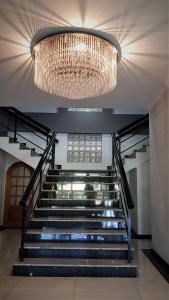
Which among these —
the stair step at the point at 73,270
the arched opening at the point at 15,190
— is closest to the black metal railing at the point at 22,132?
the arched opening at the point at 15,190

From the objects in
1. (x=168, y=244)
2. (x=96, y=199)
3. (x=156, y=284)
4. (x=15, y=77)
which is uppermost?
(x=15, y=77)

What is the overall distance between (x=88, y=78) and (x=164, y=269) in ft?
9.45

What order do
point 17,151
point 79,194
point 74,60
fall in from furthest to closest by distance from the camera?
point 17,151
point 79,194
point 74,60

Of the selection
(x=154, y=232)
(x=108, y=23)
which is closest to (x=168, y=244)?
(x=154, y=232)

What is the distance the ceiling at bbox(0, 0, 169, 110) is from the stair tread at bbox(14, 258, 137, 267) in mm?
2432

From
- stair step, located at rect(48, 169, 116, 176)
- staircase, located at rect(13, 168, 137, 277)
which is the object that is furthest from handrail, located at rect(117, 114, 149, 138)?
staircase, located at rect(13, 168, 137, 277)

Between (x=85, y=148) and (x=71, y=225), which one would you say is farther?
(x=85, y=148)

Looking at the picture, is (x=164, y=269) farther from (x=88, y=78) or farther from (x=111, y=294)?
(x=88, y=78)

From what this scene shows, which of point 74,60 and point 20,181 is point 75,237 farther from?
point 20,181

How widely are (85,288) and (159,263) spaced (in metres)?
1.39

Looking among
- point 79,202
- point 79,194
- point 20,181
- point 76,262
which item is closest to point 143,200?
point 79,194

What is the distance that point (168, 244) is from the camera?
335 cm

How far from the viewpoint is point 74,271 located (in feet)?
10.8

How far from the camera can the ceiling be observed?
1905mm
